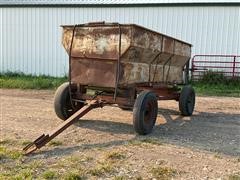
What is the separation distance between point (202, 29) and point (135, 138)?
1207 cm

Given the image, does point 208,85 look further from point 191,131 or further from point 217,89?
point 191,131

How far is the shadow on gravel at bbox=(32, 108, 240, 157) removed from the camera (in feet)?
22.9

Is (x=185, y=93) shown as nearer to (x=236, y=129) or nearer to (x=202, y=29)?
(x=236, y=129)

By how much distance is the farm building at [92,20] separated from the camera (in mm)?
18297

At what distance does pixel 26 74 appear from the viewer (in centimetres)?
2206

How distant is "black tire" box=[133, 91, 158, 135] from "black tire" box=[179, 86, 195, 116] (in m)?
2.16

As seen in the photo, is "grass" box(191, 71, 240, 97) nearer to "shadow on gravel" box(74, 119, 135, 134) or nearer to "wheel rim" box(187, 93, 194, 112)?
"wheel rim" box(187, 93, 194, 112)

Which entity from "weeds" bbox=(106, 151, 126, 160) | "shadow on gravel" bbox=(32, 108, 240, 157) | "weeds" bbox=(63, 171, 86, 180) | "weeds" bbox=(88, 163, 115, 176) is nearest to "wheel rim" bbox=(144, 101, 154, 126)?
"shadow on gravel" bbox=(32, 108, 240, 157)

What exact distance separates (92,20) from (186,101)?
11.4m

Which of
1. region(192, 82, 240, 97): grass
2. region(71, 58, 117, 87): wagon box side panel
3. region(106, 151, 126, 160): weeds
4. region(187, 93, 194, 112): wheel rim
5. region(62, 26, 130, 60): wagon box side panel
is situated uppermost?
region(62, 26, 130, 60): wagon box side panel

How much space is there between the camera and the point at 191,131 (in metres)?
8.45

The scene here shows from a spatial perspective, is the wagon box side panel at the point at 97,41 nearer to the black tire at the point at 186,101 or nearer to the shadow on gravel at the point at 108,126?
the shadow on gravel at the point at 108,126

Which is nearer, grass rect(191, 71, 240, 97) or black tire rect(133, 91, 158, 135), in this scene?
black tire rect(133, 91, 158, 135)

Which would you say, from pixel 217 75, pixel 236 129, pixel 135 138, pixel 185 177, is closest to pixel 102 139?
pixel 135 138
